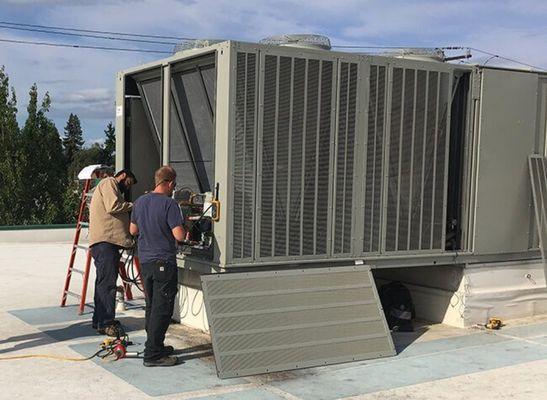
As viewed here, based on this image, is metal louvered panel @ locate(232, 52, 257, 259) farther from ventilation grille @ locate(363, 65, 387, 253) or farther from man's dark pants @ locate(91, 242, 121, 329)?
man's dark pants @ locate(91, 242, 121, 329)

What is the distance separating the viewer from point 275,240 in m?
6.20

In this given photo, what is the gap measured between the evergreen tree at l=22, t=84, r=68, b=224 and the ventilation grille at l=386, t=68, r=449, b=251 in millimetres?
13790

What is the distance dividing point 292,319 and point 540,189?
3750 mm

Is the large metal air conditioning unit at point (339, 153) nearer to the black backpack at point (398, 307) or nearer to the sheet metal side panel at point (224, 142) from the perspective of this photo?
the sheet metal side panel at point (224, 142)

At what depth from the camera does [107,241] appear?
674 centimetres


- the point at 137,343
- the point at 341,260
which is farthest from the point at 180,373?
the point at 341,260

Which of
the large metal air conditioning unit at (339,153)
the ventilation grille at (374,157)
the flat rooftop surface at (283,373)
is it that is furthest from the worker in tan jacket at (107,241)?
the ventilation grille at (374,157)

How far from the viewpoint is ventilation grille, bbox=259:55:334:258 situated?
6.12 metres

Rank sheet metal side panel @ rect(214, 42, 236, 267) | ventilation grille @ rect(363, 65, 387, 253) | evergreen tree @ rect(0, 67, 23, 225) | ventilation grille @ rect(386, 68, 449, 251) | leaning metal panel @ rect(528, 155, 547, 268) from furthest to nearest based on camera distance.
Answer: evergreen tree @ rect(0, 67, 23, 225) → leaning metal panel @ rect(528, 155, 547, 268) → ventilation grille @ rect(386, 68, 449, 251) → ventilation grille @ rect(363, 65, 387, 253) → sheet metal side panel @ rect(214, 42, 236, 267)

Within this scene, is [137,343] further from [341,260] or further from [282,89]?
[282,89]

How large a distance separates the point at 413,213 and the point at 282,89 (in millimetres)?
2043

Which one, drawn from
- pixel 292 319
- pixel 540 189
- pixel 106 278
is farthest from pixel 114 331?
pixel 540 189

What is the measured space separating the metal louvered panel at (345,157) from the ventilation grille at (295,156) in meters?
0.12

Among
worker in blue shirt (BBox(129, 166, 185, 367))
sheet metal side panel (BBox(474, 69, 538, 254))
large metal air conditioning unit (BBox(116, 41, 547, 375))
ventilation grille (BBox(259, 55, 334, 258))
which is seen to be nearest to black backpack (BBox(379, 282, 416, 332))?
large metal air conditioning unit (BBox(116, 41, 547, 375))
